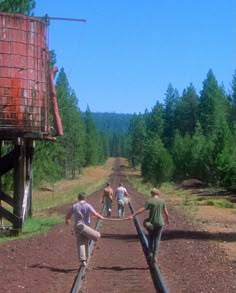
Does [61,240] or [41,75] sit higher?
[41,75]

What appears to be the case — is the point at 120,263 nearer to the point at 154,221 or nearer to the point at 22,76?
the point at 154,221

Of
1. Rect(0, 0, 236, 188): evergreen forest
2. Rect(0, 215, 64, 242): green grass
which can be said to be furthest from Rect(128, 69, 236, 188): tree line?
Rect(0, 215, 64, 242): green grass

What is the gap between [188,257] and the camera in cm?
1695

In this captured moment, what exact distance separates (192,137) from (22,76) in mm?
81880

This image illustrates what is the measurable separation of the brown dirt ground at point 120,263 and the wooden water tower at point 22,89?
117 inches

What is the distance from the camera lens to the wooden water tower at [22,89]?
889 inches

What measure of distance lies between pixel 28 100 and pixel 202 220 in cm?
1223

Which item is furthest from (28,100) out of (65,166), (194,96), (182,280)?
(194,96)

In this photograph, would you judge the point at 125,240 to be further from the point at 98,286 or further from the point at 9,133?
the point at 98,286

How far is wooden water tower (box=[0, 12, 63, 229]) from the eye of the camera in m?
22.6

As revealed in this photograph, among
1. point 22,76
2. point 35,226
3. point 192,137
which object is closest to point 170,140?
point 192,137

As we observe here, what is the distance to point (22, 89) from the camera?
22859 millimetres

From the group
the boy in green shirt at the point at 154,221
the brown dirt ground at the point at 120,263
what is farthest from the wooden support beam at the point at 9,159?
the boy in green shirt at the point at 154,221

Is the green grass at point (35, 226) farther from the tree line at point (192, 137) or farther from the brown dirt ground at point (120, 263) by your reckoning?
the tree line at point (192, 137)
